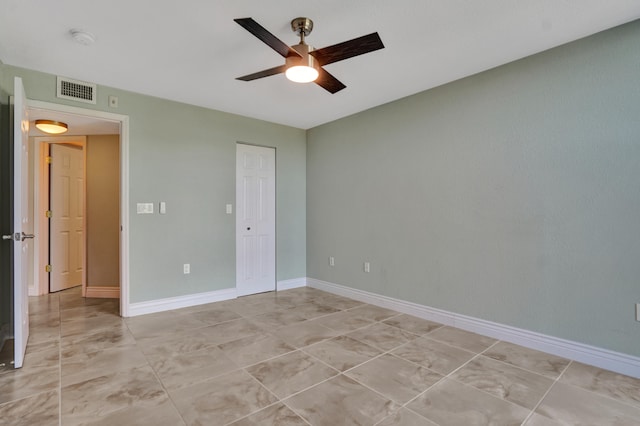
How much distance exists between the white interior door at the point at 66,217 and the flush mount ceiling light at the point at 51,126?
1.07 m

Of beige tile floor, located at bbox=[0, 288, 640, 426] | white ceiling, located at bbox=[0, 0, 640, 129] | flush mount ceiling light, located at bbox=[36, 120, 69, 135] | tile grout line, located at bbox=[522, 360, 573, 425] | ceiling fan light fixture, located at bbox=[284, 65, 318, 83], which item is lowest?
tile grout line, located at bbox=[522, 360, 573, 425]

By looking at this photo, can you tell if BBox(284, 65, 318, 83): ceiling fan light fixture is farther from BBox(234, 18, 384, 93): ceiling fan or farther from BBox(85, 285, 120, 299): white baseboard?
BBox(85, 285, 120, 299): white baseboard

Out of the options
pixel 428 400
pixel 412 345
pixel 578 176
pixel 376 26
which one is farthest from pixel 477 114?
pixel 428 400

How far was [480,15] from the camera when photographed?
2.19 metres

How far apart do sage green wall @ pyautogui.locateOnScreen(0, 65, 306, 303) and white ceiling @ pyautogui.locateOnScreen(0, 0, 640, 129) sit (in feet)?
1.10

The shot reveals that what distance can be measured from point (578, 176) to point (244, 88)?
3244 mm

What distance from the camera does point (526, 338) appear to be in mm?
2760

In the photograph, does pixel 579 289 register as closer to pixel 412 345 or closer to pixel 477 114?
pixel 412 345

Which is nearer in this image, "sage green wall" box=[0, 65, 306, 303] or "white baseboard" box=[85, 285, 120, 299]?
"sage green wall" box=[0, 65, 306, 303]

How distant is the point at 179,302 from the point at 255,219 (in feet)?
4.94

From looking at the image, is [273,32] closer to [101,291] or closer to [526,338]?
[526,338]

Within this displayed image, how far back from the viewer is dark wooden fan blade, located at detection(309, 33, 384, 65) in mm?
1950

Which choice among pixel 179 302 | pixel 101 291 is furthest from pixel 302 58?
pixel 101 291

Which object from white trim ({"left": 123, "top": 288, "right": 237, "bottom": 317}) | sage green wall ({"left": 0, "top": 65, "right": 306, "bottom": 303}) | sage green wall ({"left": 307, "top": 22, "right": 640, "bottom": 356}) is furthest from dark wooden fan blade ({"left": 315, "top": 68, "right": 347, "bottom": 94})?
white trim ({"left": 123, "top": 288, "right": 237, "bottom": 317})
